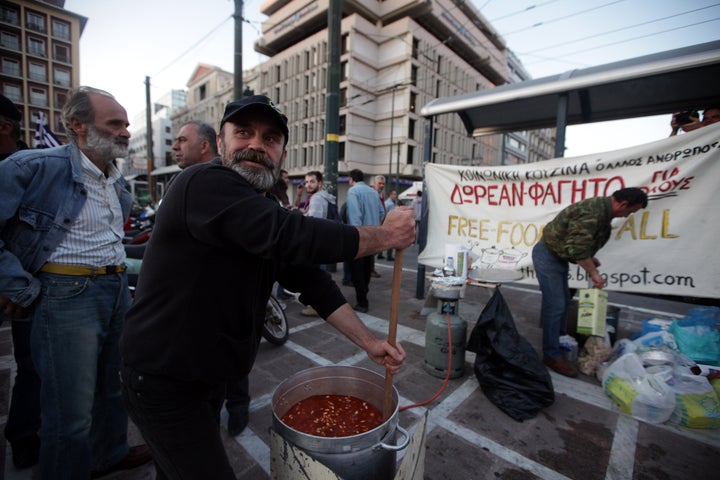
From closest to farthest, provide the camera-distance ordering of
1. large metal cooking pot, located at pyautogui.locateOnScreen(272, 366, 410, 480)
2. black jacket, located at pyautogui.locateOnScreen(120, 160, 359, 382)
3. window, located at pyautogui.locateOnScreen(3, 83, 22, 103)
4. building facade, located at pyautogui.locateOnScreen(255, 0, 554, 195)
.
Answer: black jacket, located at pyautogui.locateOnScreen(120, 160, 359, 382)
large metal cooking pot, located at pyautogui.locateOnScreen(272, 366, 410, 480)
building facade, located at pyautogui.locateOnScreen(255, 0, 554, 195)
window, located at pyautogui.locateOnScreen(3, 83, 22, 103)

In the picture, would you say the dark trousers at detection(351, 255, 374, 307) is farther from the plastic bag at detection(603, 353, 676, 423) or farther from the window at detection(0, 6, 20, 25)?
the window at detection(0, 6, 20, 25)

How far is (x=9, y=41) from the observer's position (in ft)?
116

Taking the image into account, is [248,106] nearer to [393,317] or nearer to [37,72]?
[393,317]

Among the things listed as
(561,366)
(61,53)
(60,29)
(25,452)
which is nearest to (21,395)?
(25,452)

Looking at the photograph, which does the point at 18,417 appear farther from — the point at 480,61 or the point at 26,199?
the point at 480,61

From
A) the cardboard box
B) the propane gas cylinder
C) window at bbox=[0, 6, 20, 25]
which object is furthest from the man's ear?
window at bbox=[0, 6, 20, 25]

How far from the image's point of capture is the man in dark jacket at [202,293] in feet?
3.45

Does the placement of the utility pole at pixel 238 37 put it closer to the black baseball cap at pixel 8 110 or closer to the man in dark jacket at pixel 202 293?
the black baseball cap at pixel 8 110

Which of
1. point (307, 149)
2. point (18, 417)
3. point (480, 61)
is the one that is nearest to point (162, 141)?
point (307, 149)

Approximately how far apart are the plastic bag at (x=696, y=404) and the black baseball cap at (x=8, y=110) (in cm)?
519

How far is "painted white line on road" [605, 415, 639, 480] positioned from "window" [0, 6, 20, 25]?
5472 centimetres

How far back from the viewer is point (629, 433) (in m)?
2.49

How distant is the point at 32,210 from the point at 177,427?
4.11 ft

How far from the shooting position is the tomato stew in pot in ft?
5.08
